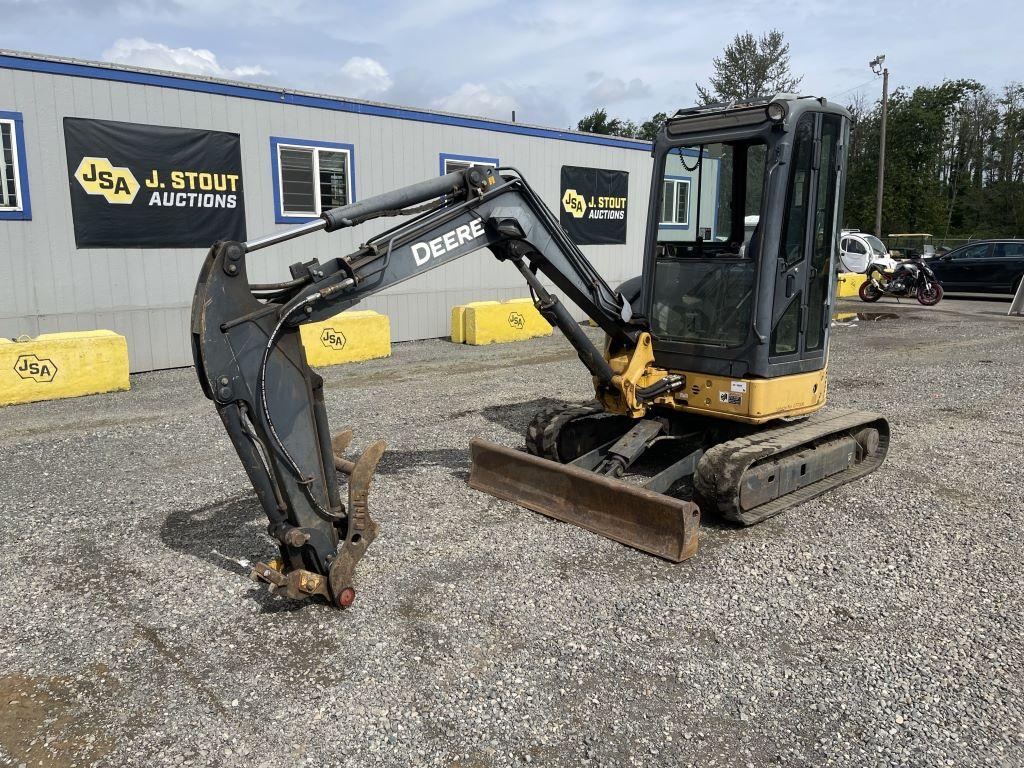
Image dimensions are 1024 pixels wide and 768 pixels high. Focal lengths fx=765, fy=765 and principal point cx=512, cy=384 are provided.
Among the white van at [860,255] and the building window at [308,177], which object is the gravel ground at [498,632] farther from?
the white van at [860,255]

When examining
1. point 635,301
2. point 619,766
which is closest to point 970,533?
point 635,301

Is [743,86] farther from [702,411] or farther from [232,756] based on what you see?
[232,756]

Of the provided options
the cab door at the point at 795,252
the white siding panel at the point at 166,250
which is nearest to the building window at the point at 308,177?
the white siding panel at the point at 166,250

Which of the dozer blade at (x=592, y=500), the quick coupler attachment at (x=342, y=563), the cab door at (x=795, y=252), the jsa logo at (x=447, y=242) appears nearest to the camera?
the quick coupler attachment at (x=342, y=563)

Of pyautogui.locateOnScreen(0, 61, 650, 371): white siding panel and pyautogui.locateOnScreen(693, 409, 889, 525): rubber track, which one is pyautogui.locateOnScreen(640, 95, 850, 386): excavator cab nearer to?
pyautogui.locateOnScreen(693, 409, 889, 525): rubber track

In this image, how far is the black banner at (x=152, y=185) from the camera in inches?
424

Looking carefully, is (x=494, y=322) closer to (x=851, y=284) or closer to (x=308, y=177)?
(x=308, y=177)

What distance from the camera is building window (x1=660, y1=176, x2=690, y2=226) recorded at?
6480mm

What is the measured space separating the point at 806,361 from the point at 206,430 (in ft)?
20.0

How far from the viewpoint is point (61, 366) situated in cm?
970

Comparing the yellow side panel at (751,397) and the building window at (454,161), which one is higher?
the building window at (454,161)

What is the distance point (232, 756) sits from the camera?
3.28m

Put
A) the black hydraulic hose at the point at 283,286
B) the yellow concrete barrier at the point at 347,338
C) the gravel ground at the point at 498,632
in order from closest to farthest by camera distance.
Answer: the gravel ground at the point at 498,632, the black hydraulic hose at the point at 283,286, the yellow concrete barrier at the point at 347,338

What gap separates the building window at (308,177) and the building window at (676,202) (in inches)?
303
